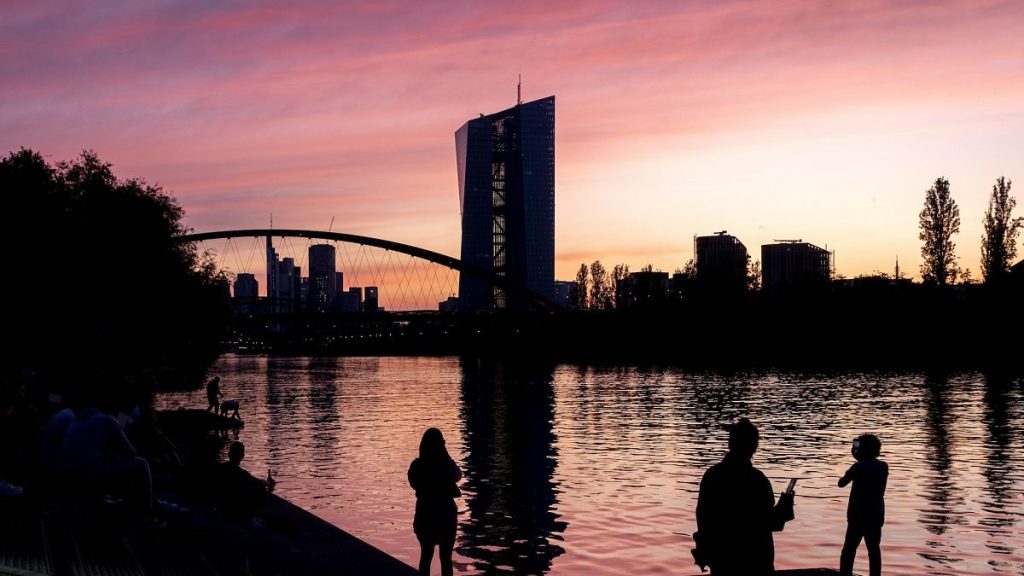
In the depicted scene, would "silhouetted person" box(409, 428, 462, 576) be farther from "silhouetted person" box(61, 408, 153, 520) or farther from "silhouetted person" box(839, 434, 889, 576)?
"silhouetted person" box(839, 434, 889, 576)

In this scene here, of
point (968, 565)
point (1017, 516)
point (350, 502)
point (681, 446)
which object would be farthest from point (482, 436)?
point (968, 565)

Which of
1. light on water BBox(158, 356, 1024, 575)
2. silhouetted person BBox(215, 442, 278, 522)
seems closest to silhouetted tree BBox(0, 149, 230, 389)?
light on water BBox(158, 356, 1024, 575)

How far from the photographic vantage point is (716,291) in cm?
19712

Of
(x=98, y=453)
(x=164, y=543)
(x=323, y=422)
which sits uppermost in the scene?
(x=98, y=453)

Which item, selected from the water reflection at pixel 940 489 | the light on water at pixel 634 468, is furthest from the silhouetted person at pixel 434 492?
the water reflection at pixel 940 489

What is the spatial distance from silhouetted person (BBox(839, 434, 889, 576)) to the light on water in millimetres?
5340

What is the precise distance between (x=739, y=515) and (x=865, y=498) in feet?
17.4

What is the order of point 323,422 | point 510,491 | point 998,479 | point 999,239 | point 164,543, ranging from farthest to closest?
point 999,239
point 323,422
point 998,479
point 510,491
point 164,543

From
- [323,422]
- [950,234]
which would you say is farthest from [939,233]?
[323,422]

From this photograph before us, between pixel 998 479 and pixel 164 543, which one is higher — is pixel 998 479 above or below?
below

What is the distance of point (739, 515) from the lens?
1055cm

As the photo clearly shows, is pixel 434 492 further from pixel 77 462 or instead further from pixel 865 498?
pixel 865 498

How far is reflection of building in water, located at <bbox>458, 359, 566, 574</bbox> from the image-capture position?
22.0 m

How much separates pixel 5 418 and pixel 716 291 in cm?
18553
